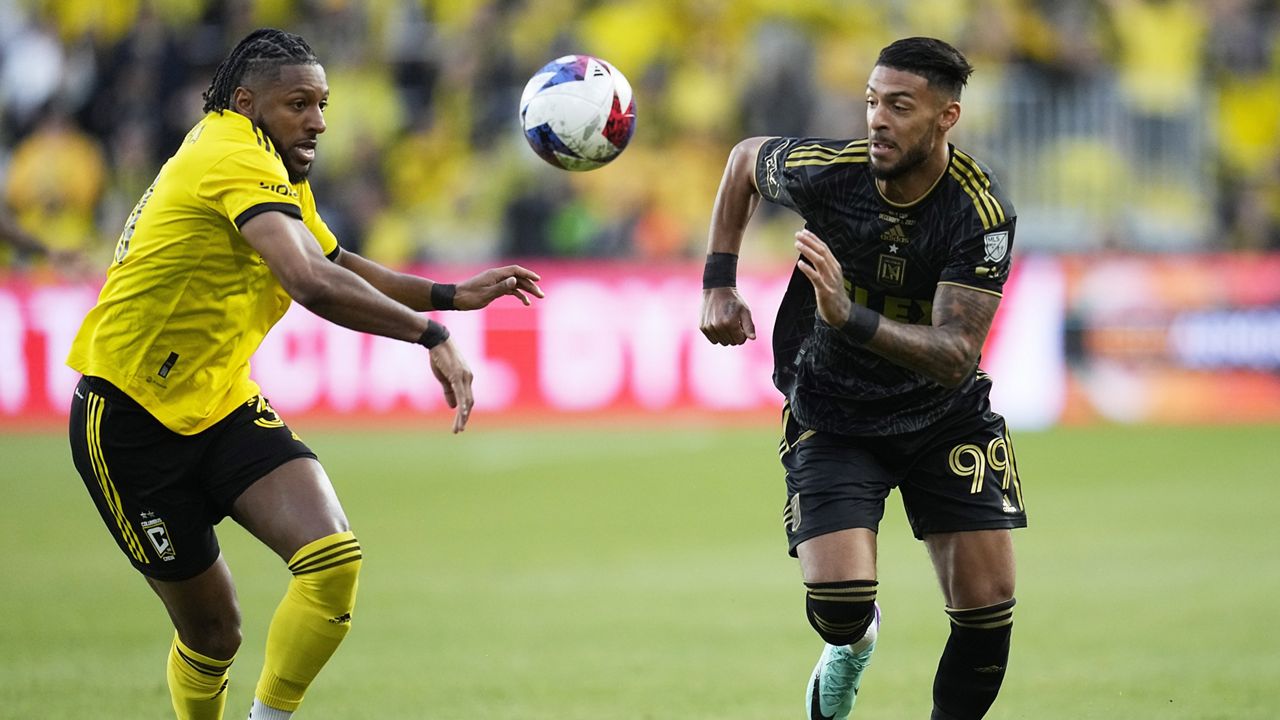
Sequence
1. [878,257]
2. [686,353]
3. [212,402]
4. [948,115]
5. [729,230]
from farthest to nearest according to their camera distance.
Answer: [686,353] < [729,230] < [878,257] < [948,115] < [212,402]

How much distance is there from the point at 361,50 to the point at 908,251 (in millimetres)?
14548

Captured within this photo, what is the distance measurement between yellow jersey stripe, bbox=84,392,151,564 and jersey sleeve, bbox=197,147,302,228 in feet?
2.67

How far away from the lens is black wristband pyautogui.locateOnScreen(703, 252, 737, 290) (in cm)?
611

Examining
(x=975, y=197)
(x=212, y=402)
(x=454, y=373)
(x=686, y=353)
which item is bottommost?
(x=686, y=353)

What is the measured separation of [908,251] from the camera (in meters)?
5.64

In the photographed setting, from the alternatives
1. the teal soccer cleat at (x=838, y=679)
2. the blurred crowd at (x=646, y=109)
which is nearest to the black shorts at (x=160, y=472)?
the teal soccer cleat at (x=838, y=679)

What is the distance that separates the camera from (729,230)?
6211 millimetres

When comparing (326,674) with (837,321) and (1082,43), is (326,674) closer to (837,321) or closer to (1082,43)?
(837,321)

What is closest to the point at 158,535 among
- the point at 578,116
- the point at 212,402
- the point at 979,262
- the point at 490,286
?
the point at 212,402

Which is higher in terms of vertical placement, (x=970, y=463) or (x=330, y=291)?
(x=330, y=291)

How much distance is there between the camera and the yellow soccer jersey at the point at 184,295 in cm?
529

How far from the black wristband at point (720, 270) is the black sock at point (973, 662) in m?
1.45

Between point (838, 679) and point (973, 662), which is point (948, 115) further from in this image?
point (838, 679)

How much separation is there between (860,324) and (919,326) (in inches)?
12.3
